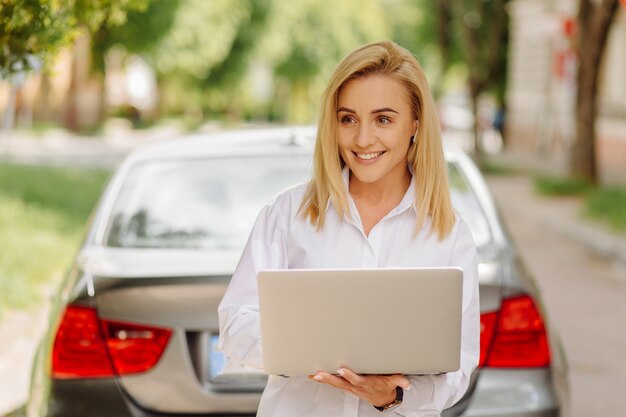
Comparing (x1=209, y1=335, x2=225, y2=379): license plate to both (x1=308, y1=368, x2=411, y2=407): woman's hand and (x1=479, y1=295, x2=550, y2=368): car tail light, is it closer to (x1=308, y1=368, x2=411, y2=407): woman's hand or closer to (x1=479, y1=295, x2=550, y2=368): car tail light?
(x1=479, y1=295, x2=550, y2=368): car tail light

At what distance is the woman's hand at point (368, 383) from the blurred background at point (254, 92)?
38.5 inches

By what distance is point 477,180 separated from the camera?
4.47 m

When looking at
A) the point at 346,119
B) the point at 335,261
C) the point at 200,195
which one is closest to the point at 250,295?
the point at 335,261

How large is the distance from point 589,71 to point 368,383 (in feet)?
52.1

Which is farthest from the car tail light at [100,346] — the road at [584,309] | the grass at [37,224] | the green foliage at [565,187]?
the green foliage at [565,187]

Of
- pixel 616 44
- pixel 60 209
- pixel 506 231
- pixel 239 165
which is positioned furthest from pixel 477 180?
pixel 616 44

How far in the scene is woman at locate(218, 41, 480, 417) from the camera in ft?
7.86

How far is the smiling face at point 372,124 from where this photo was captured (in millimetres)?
2410

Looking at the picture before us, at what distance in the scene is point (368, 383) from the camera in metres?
2.24

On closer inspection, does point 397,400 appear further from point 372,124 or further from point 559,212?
point 559,212

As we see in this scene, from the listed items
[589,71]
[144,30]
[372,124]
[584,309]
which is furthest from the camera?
[144,30]

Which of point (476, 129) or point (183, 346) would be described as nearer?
point (183, 346)

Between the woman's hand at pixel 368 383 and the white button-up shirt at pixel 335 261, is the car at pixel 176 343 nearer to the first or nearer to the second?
the white button-up shirt at pixel 335 261

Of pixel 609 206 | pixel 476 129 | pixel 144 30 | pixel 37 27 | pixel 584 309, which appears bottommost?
pixel 584 309
